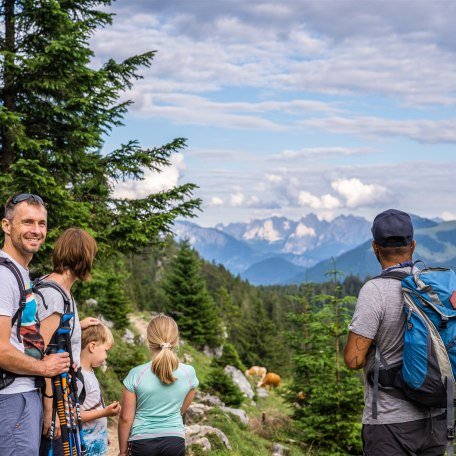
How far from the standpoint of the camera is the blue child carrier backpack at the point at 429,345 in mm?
3645

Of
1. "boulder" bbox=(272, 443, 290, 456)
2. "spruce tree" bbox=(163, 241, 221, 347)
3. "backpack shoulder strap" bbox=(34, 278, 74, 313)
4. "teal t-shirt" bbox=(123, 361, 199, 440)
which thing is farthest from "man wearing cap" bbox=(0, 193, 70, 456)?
"spruce tree" bbox=(163, 241, 221, 347)

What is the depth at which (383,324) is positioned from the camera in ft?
12.8

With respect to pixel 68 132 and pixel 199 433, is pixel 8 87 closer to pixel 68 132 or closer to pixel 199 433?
pixel 68 132

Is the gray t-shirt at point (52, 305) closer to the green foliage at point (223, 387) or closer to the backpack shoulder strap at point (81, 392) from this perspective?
the backpack shoulder strap at point (81, 392)

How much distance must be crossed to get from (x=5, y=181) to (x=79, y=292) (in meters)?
3.99

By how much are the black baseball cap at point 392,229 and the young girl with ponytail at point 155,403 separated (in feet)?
6.24

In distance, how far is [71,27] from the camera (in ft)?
37.0

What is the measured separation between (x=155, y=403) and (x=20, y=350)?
4.42 feet

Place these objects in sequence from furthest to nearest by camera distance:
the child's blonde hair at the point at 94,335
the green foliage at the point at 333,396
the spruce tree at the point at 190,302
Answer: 1. the spruce tree at the point at 190,302
2. the green foliage at the point at 333,396
3. the child's blonde hair at the point at 94,335

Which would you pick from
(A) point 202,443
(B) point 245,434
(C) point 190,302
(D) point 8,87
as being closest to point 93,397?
(A) point 202,443

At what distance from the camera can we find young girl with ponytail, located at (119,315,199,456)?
454cm

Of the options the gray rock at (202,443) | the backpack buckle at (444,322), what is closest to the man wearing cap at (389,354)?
the backpack buckle at (444,322)

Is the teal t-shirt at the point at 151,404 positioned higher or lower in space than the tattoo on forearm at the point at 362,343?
lower

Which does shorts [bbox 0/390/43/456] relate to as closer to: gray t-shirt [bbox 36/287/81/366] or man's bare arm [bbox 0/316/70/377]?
man's bare arm [bbox 0/316/70/377]
